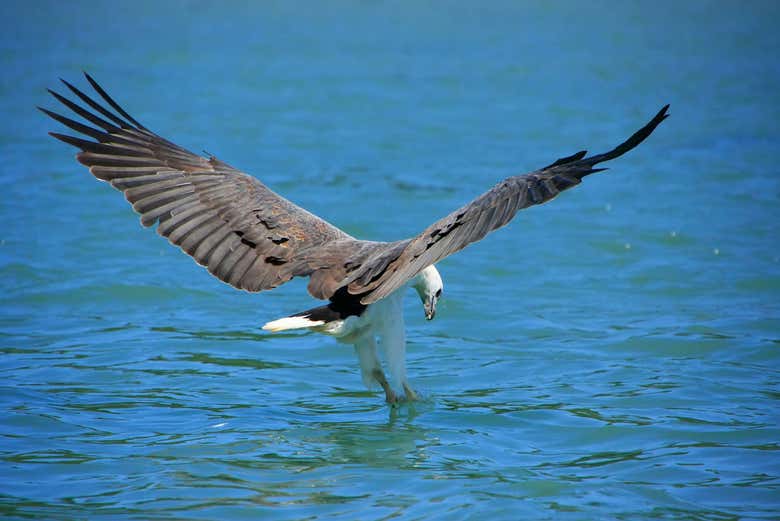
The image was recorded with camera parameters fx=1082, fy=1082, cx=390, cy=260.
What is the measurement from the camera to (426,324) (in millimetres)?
9602

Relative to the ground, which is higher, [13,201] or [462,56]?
[462,56]

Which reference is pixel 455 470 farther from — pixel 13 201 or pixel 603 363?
pixel 13 201

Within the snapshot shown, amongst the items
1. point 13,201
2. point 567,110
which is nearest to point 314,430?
point 13,201

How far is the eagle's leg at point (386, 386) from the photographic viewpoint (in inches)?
278

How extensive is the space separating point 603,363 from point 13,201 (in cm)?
832

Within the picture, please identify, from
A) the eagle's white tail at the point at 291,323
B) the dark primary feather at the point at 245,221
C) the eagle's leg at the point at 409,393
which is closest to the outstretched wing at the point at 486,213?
the dark primary feather at the point at 245,221

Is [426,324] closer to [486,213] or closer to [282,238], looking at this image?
[282,238]

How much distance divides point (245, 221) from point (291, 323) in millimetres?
1105

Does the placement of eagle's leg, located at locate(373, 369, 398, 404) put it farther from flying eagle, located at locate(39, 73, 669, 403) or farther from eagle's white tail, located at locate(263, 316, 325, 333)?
eagle's white tail, located at locate(263, 316, 325, 333)

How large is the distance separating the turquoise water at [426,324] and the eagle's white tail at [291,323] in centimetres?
77

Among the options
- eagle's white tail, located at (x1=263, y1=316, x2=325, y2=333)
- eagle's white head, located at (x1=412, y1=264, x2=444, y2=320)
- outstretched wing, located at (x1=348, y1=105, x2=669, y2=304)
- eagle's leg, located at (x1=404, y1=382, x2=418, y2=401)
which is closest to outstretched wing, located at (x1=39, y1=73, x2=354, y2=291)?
eagle's white tail, located at (x1=263, y1=316, x2=325, y2=333)

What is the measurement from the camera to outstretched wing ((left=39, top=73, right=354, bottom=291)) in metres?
6.89

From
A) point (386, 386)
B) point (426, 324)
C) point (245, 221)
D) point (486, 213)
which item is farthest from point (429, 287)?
point (426, 324)

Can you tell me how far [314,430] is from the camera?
6.87 meters
